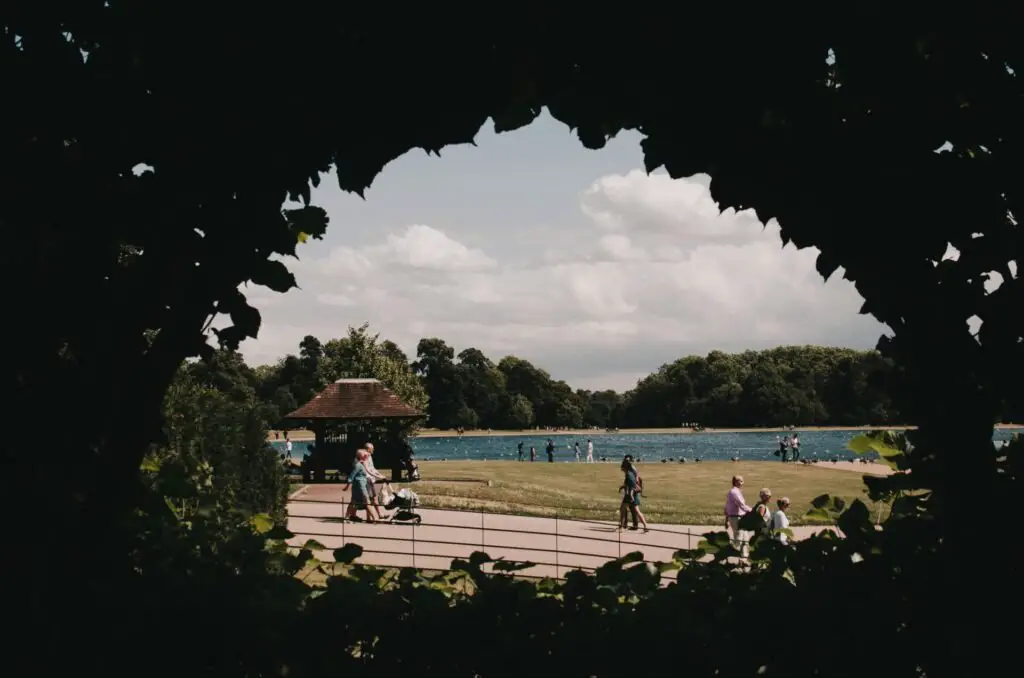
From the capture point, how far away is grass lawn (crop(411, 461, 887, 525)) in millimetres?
24797

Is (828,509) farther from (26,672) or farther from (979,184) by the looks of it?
(26,672)

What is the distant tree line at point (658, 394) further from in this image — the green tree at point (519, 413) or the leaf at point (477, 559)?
the leaf at point (477, 559)

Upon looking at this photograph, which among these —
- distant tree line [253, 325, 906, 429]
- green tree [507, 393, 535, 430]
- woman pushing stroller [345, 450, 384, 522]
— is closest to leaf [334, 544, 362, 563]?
woman pushing stroller [345, 450, 384, 522]

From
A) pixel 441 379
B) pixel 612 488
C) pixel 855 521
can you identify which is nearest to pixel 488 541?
pixel 855 521

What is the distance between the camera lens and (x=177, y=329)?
119 inches

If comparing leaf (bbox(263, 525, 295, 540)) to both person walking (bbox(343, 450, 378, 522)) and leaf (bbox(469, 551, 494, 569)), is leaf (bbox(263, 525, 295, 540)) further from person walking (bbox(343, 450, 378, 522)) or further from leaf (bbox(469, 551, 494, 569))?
person walking (bbox(343, 450, 378, 522))

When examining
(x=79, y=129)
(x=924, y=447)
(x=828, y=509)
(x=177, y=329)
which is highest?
(x=79, y=129)

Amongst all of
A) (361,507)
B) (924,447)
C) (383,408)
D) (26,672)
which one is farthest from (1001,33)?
(383,408)

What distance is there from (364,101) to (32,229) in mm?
1282

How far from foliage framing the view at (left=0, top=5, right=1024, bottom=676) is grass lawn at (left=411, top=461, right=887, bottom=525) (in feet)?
46.8

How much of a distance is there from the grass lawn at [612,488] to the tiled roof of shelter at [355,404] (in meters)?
2.91

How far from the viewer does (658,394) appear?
6599 inches

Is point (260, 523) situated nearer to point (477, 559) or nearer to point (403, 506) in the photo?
point (477, 559)

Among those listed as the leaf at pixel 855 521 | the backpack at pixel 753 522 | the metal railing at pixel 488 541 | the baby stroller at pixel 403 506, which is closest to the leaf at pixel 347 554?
the backpack at pixel 753 522
